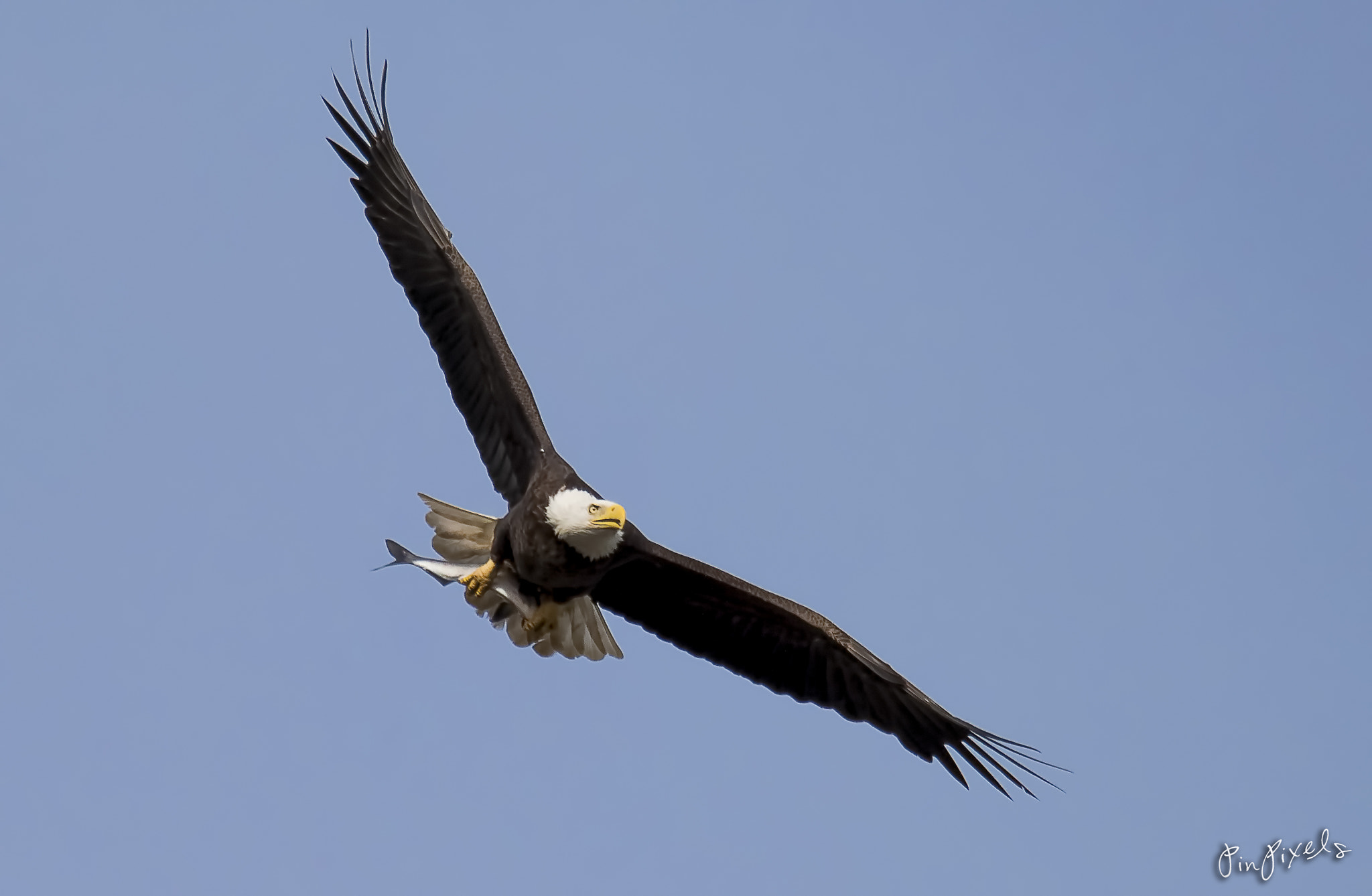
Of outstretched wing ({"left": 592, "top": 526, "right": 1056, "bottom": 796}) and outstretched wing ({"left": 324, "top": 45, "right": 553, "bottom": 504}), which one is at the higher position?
outstretched wing ({"left": 324, "top": 45, "right": 553, "bottom": 504})

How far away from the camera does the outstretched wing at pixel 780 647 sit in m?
8.41

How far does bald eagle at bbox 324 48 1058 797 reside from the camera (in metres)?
8.38

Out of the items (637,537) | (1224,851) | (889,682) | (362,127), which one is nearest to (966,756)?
(889,682)

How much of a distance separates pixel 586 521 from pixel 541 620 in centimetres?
119

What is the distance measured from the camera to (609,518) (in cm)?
772

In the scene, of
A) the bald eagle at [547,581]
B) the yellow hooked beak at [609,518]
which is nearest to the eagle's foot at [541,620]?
the bald eagle at [547,581]

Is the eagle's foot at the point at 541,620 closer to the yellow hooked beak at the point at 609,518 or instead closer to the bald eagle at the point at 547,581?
the bald eagle at the point at 547,581

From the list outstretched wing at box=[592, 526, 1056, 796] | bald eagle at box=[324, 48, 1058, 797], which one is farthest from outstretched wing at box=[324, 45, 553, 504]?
outstretched wing at box=[592, 526, 1056, 796]

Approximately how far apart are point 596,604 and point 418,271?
2109 mm

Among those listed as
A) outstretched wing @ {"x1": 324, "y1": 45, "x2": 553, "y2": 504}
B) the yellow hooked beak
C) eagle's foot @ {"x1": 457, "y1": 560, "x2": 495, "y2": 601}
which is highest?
outstretched wing @ {"x1": 324, "y1": 45, "x2": 553, "y2": 504}

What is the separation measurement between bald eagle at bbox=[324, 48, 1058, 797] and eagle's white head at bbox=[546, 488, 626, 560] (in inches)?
9.5

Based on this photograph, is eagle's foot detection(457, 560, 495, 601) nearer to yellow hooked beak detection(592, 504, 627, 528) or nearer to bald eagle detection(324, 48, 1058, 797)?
bald eagle detection(324, 48, 1058, 797)

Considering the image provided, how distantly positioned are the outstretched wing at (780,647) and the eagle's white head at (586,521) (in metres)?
0.45

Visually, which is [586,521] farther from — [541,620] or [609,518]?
[541,620]
